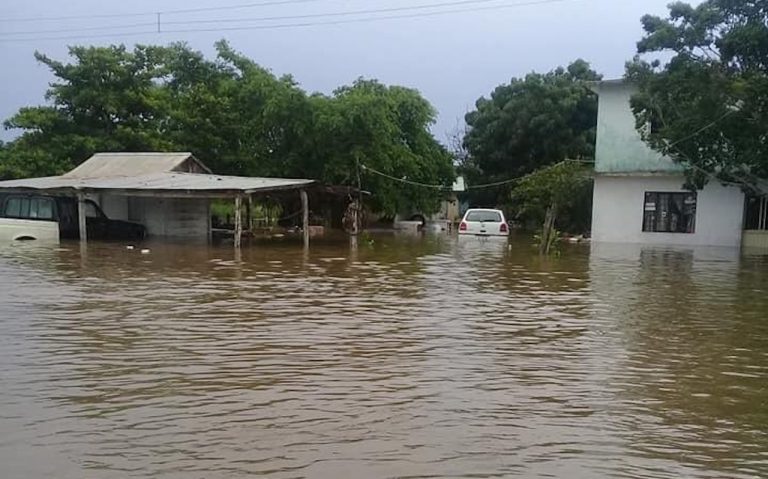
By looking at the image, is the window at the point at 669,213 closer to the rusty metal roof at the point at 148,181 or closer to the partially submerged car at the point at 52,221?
the rusty metal roof at the point at 148,181

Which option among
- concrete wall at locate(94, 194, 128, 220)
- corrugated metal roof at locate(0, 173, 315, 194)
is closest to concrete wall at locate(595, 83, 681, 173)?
corrugated metal roof at locate(0, 173, 315, 194)

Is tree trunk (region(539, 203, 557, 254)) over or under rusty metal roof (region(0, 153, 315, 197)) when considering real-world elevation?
under

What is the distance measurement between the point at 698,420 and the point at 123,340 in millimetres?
5825

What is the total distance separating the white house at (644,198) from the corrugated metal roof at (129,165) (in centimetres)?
1614

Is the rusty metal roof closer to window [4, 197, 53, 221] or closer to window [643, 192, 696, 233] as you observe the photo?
window [4, 197, 53, 221]

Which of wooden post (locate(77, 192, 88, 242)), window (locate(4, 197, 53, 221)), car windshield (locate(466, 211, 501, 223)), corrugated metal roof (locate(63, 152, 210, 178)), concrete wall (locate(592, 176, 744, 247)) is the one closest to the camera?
wooden post (locate(77, 192, 88, 242))

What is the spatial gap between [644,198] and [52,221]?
70.3 ft

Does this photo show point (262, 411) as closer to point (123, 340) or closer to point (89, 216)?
point (123, 340)

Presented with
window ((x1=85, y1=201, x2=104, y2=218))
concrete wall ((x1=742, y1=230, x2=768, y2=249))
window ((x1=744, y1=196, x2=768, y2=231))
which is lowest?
concrete wall ((x1=742, y1=230, x2=768, y2=249))

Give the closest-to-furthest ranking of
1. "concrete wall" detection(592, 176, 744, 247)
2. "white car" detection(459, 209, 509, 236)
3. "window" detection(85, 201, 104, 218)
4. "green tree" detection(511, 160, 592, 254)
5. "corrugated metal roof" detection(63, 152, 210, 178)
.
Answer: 1. "window" detection(85, 201, 104, 218)
2. "white car" detection(459, 209, 509, 236)
3. "corrugated metal roof" detection(63, 152, 210, 178)
4. "concrete wall" detection(592, 176, 744, 247)
5. "green tree" detection(511, 160, 592, 254)

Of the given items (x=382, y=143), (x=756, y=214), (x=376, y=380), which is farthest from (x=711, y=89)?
(x=376, y=380)

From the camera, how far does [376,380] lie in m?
6.55

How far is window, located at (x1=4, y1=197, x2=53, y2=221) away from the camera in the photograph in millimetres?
24031

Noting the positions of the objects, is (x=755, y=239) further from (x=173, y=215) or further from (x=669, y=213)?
(x=173, y=215)
